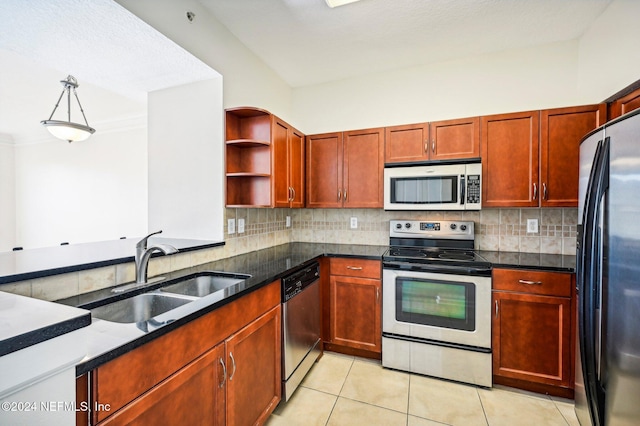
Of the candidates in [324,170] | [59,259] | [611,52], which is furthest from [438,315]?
[59,259]

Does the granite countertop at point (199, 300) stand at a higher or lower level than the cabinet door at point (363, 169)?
lower

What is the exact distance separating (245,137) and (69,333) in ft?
6.76

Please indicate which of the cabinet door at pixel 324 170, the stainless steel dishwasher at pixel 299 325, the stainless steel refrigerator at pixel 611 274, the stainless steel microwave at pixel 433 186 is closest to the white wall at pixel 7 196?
the cabinet door at pixel 324 170

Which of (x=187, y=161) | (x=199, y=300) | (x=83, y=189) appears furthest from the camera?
(x=83, y=189)

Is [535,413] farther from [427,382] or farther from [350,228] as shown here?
[350,228]

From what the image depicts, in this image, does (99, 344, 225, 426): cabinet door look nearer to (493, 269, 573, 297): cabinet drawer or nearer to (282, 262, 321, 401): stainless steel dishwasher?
(282, 262, 321, 401): stainless steel dishwasher

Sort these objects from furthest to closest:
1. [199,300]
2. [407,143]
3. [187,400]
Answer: [407,143]
[199,300]
[187,400]

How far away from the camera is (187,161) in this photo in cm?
228

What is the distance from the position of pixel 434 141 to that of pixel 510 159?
2.03 feet

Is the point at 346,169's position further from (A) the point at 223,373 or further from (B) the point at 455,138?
(A) the point at 223,373

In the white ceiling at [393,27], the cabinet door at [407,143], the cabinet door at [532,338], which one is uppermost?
the white ceiling at [393,27]

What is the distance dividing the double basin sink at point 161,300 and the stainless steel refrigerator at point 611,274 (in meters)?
1.73

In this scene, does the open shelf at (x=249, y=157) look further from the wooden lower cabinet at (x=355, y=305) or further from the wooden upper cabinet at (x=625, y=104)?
the wooden upper cabinet at (x=625, y=104)

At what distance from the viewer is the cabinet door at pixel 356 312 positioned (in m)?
2.38
